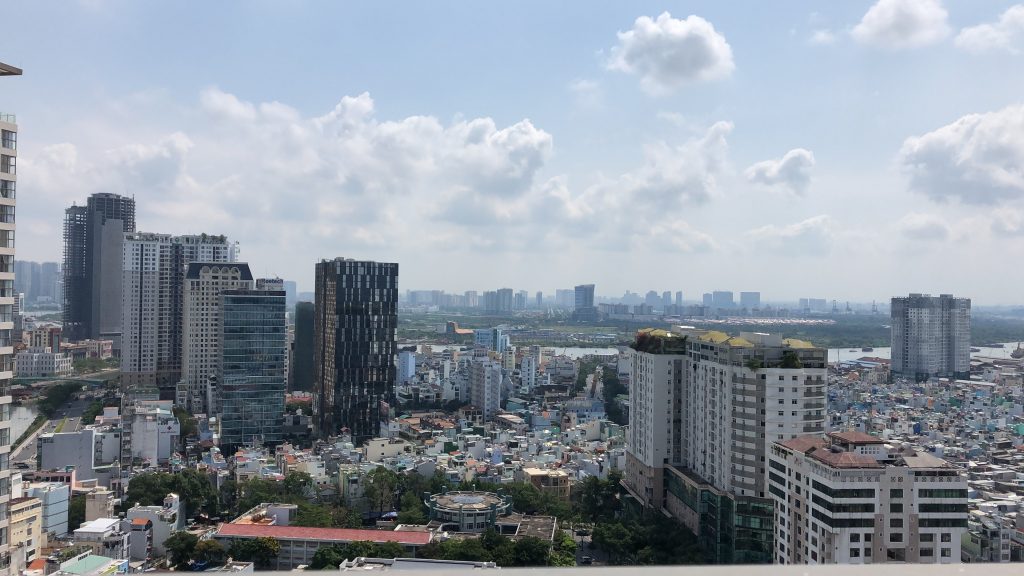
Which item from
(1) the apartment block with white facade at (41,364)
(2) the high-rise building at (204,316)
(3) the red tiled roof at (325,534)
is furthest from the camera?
(1) the apartment block with white facade at (41,364)

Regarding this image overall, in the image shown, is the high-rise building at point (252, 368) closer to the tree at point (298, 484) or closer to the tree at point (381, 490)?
the tree at point (298, 484)

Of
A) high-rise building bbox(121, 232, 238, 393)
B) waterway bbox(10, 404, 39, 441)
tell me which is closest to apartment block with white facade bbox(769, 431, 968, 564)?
waterway bbox(10, 404, 39, 441)

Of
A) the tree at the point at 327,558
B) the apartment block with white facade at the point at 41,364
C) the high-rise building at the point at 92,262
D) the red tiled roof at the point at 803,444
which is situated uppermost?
the high-rise building at the point at 92,262

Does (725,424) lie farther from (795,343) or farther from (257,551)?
(257,551)

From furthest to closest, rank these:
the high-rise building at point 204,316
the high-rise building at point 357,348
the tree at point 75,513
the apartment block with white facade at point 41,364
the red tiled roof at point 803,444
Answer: the apartment block with white facade at point 41,364, the high-rise building at point 204,316, the high-rise building at point 357,348, the tree at point 75,513, the red tiled roof at point 803,444

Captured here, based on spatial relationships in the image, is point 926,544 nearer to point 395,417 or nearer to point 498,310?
point 395,417

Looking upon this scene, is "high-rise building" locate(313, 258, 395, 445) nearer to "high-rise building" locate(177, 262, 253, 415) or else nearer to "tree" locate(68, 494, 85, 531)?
"high-rise building" locate(177, 262, 253, 415)

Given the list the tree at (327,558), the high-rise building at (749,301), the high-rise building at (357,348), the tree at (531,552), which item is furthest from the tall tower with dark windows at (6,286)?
the high-rise building at (749,301)
